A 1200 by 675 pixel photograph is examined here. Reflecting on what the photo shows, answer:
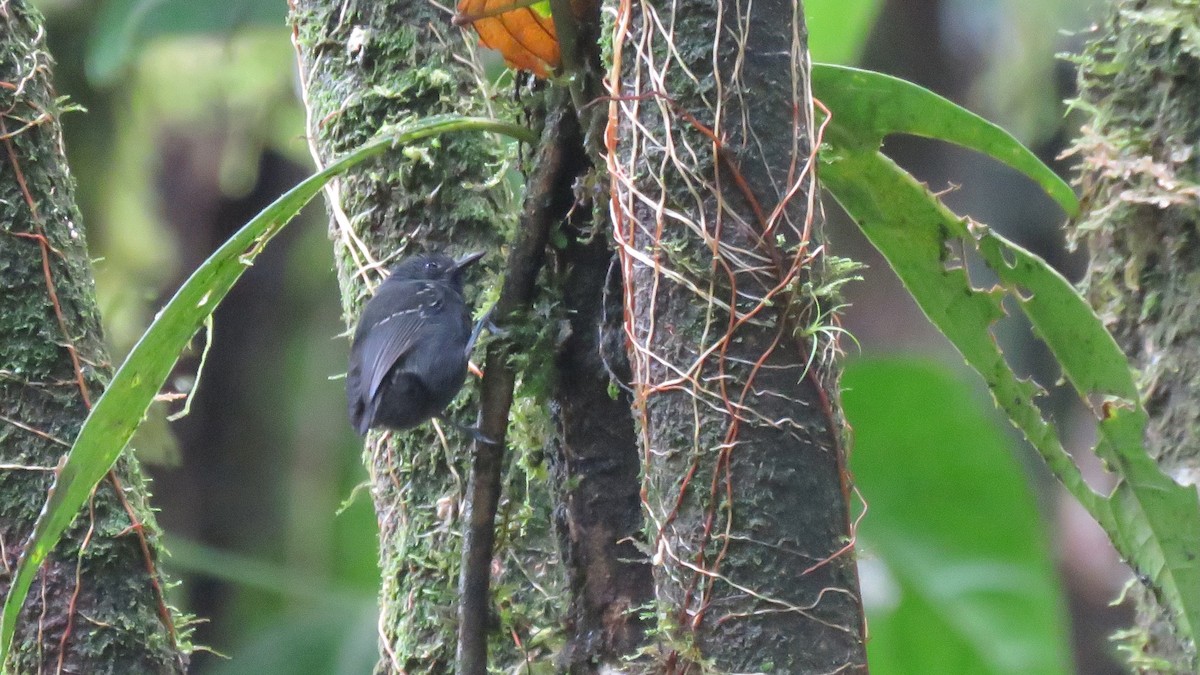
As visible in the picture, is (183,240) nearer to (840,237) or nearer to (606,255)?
(840,237)

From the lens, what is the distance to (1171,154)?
8.98 feet

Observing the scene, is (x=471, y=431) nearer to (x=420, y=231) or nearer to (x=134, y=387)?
(x=420, y=231)

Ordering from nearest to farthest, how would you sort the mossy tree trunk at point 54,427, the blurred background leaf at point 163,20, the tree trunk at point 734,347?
the tree trunk at point 734,347 → the mossy tree trunk at point 54,427 → the blurred background leaf at point 163,20

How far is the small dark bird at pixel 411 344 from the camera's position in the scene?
262cm

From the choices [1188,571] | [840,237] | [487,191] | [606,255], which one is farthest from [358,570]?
[1188,571]

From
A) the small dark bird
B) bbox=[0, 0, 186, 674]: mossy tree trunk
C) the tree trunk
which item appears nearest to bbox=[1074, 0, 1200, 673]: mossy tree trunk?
the tree trunk

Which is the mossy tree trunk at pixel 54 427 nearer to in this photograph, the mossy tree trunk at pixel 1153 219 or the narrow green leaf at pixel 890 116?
the narrow green leaf at pixel 890 116

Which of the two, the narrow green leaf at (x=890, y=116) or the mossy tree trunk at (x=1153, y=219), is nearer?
the narrow green leaf at (x=890, y=116)

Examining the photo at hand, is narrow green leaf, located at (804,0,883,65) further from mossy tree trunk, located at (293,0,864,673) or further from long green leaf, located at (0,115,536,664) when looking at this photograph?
long green leaf, located at (0,115,536,664)

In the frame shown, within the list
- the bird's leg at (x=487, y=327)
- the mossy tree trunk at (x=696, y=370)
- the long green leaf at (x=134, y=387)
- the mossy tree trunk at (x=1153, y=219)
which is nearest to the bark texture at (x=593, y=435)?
the mossy tree trunk at (x=696, y=370)

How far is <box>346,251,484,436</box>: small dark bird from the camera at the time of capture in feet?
8.61

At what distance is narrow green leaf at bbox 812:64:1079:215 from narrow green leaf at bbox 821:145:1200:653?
4 centimetres

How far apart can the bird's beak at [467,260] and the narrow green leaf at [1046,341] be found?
84 cm

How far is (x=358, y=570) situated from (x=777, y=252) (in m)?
5.24
